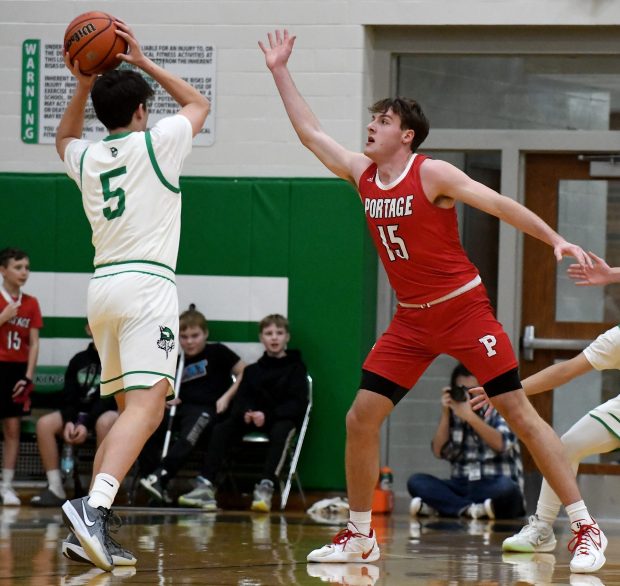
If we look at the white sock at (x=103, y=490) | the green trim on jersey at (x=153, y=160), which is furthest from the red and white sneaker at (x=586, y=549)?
the green trim on jersey at (x=153, y=160)

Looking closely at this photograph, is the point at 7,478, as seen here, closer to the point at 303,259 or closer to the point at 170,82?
the point at 303,259

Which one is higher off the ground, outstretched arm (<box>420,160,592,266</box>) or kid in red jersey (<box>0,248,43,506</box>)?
outstretched arm (<box>420,160,592,266</box>)

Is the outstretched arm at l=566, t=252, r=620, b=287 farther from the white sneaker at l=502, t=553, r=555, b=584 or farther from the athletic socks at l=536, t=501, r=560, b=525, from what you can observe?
the athletic socks at l=536, t=501, r=560, b=525

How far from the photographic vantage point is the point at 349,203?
9.52m

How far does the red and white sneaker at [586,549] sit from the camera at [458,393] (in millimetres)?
3188

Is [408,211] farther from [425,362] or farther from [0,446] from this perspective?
[0,446]

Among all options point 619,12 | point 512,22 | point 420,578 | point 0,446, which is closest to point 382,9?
point 512,22

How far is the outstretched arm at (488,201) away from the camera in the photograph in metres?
4.99

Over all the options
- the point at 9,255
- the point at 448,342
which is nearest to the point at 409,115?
the point at 448,342

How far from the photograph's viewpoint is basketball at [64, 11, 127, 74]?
5379 mm

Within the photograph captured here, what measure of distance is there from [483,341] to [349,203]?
4.25m

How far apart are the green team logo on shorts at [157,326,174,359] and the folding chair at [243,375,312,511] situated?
3874 mm

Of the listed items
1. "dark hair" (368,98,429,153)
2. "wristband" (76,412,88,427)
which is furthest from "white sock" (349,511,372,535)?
"wristband" (76,412,88,427)

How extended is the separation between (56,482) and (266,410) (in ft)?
5.32
